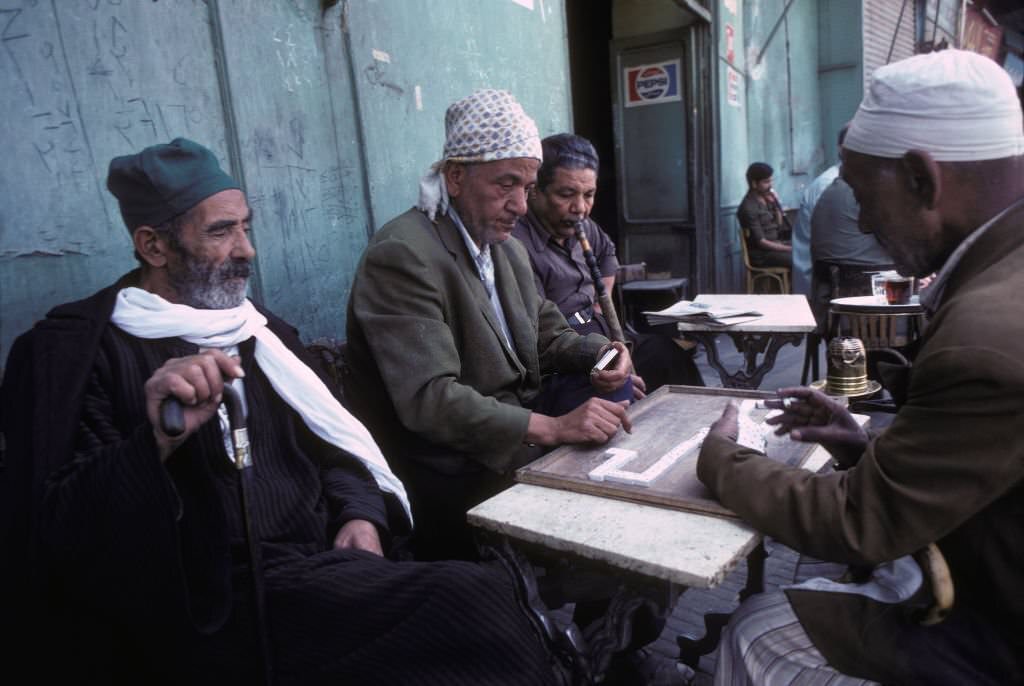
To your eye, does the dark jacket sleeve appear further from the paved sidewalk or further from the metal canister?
the metal canister

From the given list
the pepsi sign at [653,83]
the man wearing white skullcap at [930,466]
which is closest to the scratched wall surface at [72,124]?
the man wearing white skullcap at [930,466]

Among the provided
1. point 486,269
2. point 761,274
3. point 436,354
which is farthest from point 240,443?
point 761,274

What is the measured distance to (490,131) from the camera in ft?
7.99

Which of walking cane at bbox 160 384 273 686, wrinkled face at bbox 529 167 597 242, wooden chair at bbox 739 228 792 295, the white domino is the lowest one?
wooden chair at bbox 739 228 792 295

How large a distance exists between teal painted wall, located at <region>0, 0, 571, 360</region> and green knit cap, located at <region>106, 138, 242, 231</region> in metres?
0.52

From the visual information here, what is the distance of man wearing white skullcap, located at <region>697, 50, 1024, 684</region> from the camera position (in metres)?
1.08

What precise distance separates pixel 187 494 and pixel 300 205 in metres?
1.95

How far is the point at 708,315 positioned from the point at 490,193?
182 centimetres

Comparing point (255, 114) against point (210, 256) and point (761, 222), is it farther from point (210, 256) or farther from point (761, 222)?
point (761, 222)

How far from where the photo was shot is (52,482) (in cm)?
152

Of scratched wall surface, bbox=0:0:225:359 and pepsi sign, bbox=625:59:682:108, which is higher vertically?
pepsi sign, bbox=625:59:682:108

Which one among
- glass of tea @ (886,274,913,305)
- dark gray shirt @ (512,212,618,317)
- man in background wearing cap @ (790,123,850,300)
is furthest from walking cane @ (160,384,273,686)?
man in background wearing cap @ (790,123,850,300)

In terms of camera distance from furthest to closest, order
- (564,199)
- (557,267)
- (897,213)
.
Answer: (557,267) → (564,199) → (897,213)

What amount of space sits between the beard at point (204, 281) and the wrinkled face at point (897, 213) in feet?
5.03
